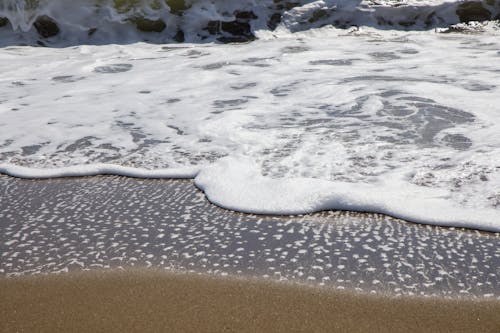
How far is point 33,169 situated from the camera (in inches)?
106

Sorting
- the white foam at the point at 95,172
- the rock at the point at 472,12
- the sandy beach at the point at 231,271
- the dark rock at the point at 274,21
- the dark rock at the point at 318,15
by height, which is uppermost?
the rock at the point at 472,12

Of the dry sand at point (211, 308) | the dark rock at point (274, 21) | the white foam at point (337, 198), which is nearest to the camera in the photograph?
the dry sand at point (211, 308)

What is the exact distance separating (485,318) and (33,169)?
86.9 inches

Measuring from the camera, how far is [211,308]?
1.46 metres

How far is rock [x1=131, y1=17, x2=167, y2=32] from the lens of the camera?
8.31 metres

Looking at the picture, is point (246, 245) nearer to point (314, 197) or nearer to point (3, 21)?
point (314, 197)

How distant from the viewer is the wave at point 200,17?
8008 millimetres

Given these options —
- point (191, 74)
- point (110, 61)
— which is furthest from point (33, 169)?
point (110, 61)

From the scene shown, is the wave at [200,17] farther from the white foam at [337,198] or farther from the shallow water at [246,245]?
the shallow water at [246,245]

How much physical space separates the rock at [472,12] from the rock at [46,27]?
6320mm

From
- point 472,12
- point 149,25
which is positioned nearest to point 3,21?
point 149,25

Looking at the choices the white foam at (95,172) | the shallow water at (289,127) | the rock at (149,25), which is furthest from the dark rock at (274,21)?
the white foam at (95,172)

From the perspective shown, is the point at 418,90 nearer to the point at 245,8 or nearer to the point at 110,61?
the point at 110,61

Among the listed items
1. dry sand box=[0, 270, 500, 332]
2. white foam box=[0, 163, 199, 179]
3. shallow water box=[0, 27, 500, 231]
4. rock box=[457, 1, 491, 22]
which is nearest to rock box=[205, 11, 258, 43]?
shallow water box=[0, 27, 500, 231]
